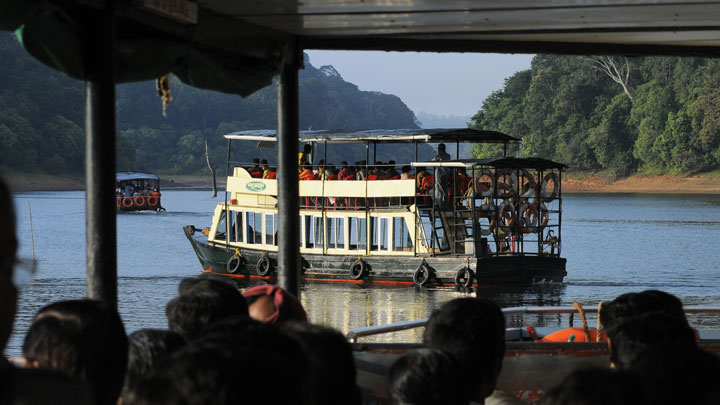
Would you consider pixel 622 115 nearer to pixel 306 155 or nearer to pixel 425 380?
pixel 306 155

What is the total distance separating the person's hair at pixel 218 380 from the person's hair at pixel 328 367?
0.63 m

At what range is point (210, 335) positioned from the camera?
1.76 metres

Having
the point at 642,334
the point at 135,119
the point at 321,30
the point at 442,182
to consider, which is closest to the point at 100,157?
the point at 321,30

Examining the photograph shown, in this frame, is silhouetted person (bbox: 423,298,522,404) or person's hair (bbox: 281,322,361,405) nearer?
person's hair (bbox: 281,322,361,405)

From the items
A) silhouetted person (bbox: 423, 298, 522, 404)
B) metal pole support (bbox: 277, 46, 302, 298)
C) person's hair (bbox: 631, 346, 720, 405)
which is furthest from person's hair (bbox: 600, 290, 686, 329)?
metal pole support (bbox: 277, 46, 302, 298)

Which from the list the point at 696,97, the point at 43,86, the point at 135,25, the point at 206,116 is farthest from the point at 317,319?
the point at 206,116

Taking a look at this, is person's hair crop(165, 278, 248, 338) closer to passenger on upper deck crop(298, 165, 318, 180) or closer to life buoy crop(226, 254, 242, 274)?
passenger on upper deck crop(298, 165, 318, 180)

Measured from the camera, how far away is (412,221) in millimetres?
21094

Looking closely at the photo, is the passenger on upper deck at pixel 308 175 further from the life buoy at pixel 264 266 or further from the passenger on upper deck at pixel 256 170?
the life buoy at pixel 264 266

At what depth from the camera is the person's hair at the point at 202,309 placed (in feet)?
9.48

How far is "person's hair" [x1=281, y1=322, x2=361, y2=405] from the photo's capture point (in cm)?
205

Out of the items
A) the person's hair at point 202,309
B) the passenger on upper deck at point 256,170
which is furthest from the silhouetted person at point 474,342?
the passenger on upper deck at point 256,170

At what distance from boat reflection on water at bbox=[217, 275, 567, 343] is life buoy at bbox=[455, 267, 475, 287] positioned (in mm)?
174

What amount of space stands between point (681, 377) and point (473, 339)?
1.05 metres
